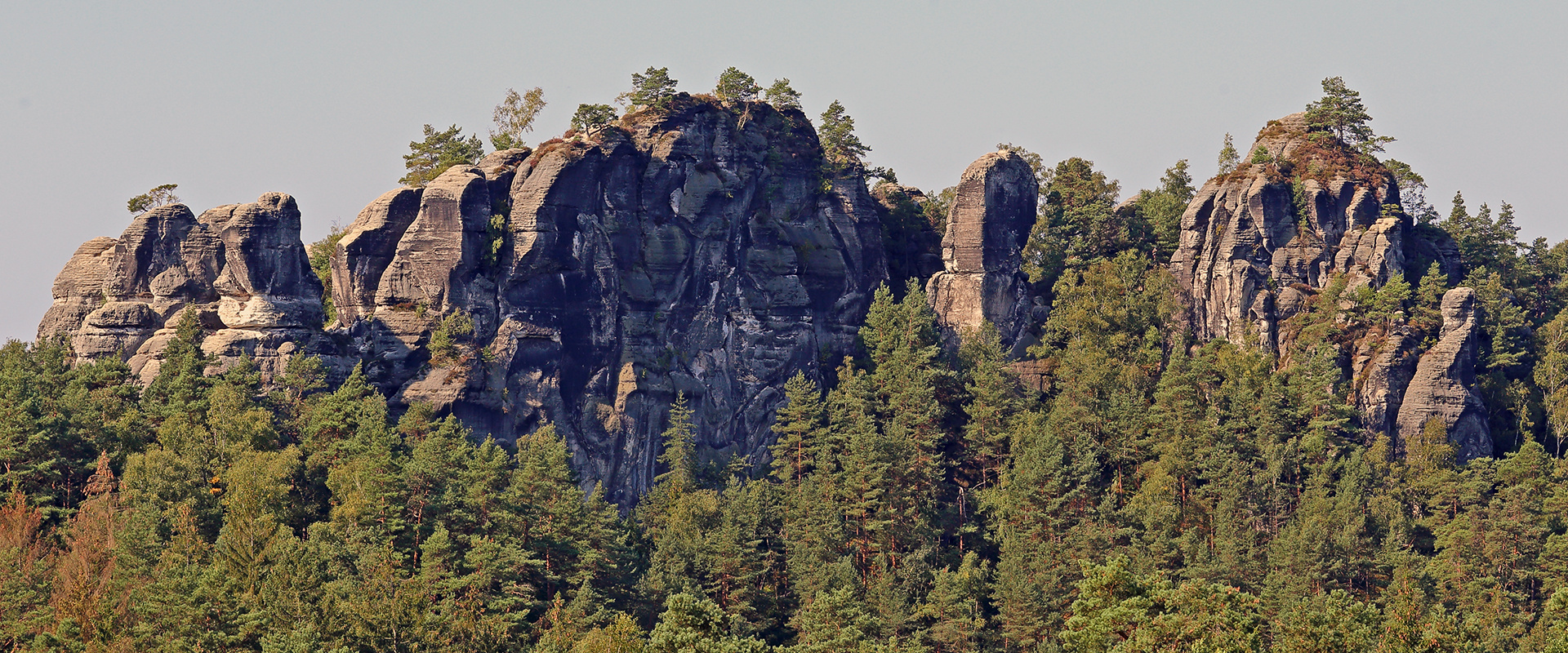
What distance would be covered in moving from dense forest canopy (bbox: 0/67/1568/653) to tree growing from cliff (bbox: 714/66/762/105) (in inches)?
10.7

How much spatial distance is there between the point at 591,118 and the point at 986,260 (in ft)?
61.9

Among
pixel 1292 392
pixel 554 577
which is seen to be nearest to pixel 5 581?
pixel 554 577

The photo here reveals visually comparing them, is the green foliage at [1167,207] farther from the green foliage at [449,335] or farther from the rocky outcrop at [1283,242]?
the green foliage at [449,335]

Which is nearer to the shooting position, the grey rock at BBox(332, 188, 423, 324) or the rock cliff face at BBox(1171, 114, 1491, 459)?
the grey rock at BBox(332, 188, 423, 324)

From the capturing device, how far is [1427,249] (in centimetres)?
9044

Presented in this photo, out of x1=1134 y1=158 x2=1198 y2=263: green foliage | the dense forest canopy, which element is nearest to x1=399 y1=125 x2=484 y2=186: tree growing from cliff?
the dense forest canopy

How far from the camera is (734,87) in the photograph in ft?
284

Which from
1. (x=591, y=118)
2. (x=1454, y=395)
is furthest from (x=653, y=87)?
(x=1454, y=395)

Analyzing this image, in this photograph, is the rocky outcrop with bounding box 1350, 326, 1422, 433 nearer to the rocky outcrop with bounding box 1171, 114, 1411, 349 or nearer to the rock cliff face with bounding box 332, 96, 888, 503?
the rocky outcrop with bounding box 1171, 114, 1411, 349

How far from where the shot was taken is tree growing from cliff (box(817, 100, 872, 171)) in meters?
91.8

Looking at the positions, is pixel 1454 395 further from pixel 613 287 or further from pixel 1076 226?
pixel 613 287

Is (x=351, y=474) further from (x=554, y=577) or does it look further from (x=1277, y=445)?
(x=1277, y=445)

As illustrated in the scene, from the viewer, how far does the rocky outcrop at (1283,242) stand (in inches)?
3410

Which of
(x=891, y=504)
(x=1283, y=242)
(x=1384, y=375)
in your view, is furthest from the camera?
(x=1283, y=242)
